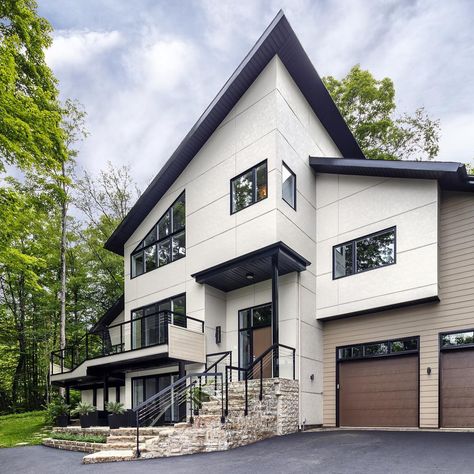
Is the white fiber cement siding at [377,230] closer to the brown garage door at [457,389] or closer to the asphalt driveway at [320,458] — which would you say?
the brown garage door at [457,389]

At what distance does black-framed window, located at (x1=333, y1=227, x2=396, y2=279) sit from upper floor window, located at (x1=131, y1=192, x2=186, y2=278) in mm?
4879

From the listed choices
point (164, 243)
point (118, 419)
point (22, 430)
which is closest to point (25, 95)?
point (164, 243)

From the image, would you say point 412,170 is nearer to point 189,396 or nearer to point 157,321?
point 189,396

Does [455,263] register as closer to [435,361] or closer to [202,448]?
[435,361]

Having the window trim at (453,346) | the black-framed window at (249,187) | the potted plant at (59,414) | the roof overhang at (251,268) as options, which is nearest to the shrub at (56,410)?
the potted plant at (59,414)

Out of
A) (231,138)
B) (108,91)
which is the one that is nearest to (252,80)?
(231,138)

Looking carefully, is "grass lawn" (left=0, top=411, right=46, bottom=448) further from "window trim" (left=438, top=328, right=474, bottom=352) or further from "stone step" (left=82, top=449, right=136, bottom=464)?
"window trim" (left=438, top=328, right=474, bottom=352)

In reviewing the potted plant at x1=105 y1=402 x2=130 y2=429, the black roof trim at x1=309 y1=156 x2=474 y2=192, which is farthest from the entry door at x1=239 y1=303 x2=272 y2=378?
the black roof trim at x1=309 y1=156 x2=474 y2=192

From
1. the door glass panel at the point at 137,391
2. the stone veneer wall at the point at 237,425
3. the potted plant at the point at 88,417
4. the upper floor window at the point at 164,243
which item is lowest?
the potted plant at the point at 88,417

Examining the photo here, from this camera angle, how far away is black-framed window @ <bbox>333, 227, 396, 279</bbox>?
35.1 ft

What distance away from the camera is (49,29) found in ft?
40.2

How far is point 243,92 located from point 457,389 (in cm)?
950

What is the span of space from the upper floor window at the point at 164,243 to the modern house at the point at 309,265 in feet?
0.34

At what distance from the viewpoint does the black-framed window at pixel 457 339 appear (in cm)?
945
